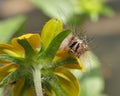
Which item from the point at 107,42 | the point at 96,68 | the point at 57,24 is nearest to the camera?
the point at 57,24

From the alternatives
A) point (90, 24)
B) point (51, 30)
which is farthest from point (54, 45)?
point (90, 24)

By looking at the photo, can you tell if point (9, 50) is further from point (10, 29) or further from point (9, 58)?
point (10, 29)

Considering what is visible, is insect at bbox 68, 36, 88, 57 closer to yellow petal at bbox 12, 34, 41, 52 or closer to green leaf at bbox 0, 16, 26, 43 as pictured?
yellow petal at bbox 12, 34, 41, 52

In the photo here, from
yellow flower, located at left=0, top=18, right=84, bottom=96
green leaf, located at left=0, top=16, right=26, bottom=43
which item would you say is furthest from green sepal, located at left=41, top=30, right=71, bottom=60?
green leaf, located at left=0, top=16, right=26, bottom=43

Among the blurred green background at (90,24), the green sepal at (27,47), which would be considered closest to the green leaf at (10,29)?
the blurred green background at (90,24)

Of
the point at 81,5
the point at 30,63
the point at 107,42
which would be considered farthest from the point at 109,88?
the point at 30,63

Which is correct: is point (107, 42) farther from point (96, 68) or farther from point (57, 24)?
point (57, 24)

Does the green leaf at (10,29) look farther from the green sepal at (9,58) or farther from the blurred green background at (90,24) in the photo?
the green sepal at (9,58)

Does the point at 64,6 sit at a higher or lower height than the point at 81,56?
higher
